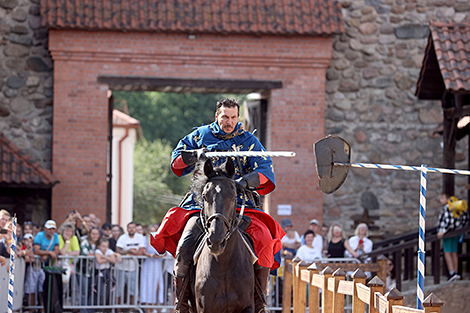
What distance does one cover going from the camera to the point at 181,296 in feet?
19.0

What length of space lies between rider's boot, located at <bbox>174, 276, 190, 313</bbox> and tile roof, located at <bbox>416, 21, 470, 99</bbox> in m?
7.29

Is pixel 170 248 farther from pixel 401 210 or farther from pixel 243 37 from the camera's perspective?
pixel 401 210

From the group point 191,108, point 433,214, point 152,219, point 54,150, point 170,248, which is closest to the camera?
point 170,248

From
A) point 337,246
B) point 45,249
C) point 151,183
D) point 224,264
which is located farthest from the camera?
point 151,183

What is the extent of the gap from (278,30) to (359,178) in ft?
11.8

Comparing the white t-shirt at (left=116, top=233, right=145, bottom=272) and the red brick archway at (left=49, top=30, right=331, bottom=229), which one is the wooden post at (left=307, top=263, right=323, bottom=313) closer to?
the white t-shirt at (left=116, top=233, right=145, bottom=272)

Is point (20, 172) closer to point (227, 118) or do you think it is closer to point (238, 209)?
point (227, 118)

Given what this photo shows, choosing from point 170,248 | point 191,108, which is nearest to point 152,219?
point 191,108

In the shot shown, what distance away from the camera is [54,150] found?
44.1 feet

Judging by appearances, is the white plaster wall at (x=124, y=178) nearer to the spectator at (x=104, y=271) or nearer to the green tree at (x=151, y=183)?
the green tree at (x=151, y=183)

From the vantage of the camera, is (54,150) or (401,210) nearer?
(54,150)

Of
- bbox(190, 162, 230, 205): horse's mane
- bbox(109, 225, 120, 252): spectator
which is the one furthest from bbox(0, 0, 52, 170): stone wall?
bbox(190, 162, 230, 205): horse's mane

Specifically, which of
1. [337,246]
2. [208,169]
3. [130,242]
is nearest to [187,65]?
[130,242]

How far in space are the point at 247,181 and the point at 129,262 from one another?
6213 mm
